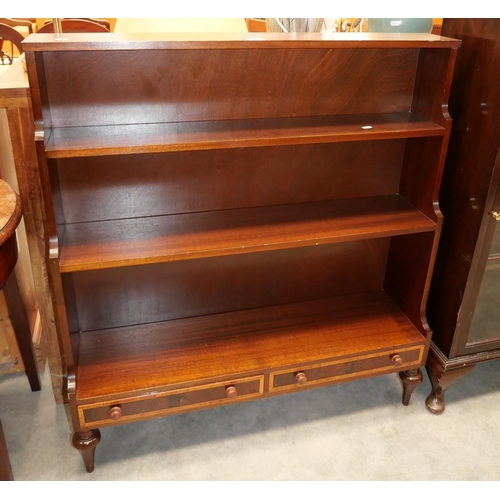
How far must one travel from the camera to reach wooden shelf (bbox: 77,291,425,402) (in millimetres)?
1498

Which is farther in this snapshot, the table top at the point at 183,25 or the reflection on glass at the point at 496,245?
the table top at the point at 183,25

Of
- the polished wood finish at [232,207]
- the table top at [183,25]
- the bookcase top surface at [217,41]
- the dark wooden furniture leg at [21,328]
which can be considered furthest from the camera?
the table top at [183,25]

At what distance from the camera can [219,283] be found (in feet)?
5.66

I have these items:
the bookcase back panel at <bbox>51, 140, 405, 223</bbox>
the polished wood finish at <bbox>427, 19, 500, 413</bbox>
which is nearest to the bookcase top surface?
the polished wood finish at <bbox>427, 19, 500, 413</bbox>

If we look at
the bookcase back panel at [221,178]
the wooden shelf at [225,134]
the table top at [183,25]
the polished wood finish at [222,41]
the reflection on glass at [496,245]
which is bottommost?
the reflection on glass at [496,245]

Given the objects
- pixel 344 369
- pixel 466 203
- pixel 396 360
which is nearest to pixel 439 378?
pixel 396 360

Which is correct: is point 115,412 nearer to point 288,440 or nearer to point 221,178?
point 288,440

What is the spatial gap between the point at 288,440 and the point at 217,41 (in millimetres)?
1192

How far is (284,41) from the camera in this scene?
48.5 inches

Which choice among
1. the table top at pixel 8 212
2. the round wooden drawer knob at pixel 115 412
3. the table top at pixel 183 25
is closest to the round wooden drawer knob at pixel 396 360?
the round wooden drawer knob at pixel 115 412

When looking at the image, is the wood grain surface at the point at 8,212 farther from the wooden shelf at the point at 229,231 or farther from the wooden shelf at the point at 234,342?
the wooden shelf at the point at 234,342

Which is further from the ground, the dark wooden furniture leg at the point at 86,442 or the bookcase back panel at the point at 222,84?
the bookcase back panel at the point at 222,84

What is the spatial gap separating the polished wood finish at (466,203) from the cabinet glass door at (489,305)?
0.02 meters

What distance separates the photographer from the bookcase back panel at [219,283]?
5.34ft
